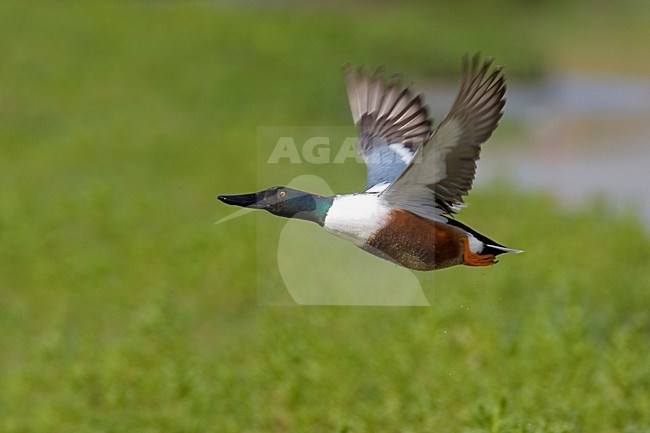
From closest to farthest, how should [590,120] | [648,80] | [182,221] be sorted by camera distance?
[182,221] → [590,120] → [648,80]

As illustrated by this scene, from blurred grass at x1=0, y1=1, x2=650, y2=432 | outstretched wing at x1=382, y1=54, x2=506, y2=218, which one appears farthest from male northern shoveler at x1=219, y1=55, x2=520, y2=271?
blurred grass at x1=0, y1=1, x2=650, y2=432

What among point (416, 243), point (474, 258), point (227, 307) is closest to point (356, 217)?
point (416, 243)

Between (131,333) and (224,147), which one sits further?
(224,147)

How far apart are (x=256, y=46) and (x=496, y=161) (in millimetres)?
4811

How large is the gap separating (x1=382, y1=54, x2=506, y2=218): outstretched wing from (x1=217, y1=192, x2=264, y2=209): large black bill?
263 millimetres

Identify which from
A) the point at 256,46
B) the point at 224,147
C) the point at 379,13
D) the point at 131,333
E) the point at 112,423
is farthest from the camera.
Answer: the point at 379,13

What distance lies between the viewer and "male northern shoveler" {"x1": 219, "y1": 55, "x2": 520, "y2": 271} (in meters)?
2.40

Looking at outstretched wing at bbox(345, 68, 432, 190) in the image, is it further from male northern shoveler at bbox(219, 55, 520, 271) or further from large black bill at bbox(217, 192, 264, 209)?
large black bill at bbox(217, 192, 264, 209)

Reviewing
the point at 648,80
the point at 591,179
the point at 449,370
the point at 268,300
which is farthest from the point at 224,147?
the point at 648,80

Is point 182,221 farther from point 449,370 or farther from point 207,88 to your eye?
point 207,88

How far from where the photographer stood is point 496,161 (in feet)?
38.5

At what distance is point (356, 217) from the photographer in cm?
240

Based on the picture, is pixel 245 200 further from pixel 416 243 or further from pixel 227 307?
pixel 227 307

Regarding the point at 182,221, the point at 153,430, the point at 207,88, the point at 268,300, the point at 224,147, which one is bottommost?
the point at 153,430
